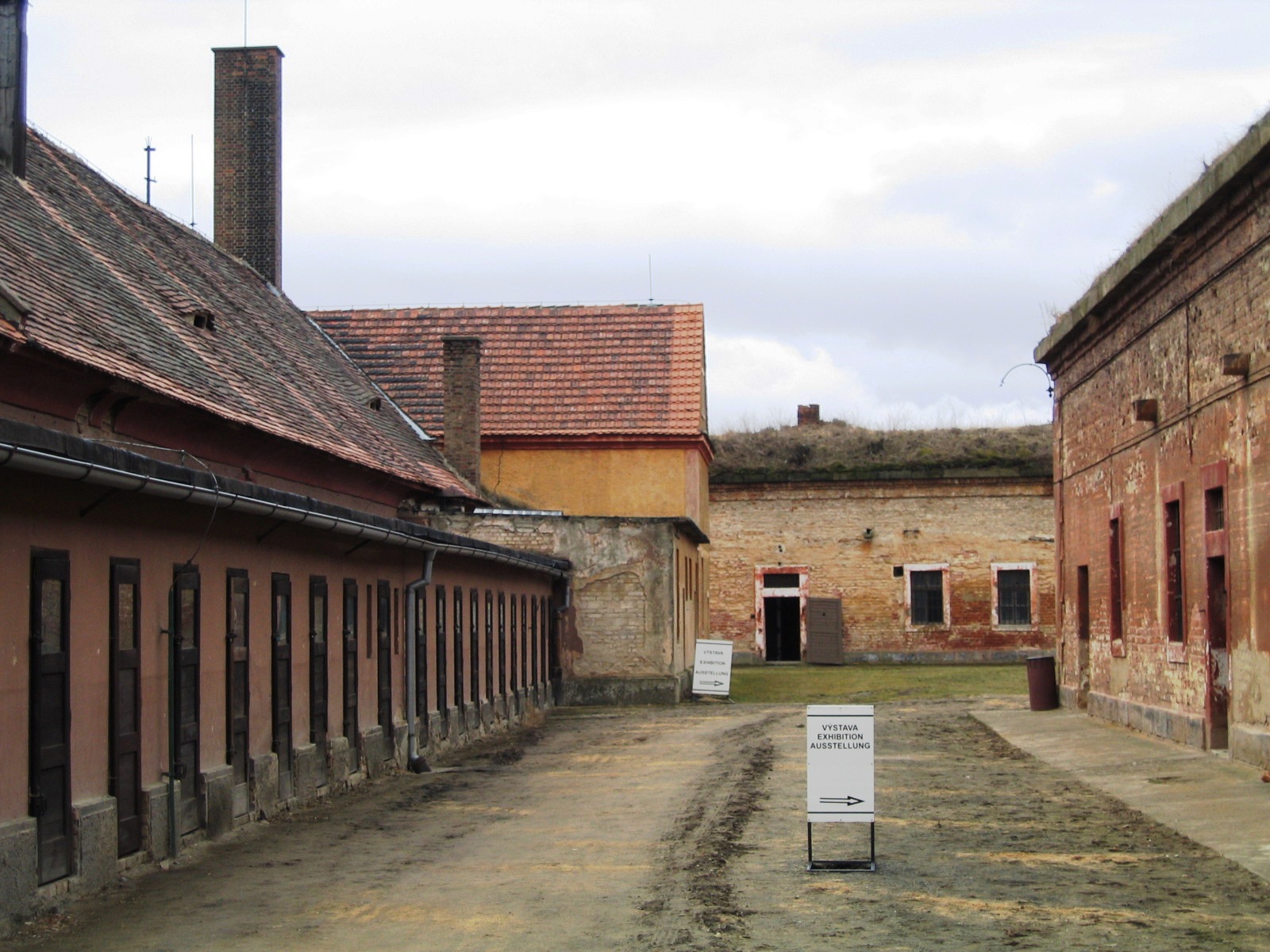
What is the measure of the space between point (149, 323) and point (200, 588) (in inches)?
267

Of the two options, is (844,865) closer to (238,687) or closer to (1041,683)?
(238,687)

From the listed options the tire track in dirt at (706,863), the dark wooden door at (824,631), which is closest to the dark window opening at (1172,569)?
the tire track in dirt at (706,863)

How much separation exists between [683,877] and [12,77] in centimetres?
1261

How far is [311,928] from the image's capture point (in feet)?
29.6

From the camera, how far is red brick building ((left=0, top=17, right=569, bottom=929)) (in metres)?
9.81

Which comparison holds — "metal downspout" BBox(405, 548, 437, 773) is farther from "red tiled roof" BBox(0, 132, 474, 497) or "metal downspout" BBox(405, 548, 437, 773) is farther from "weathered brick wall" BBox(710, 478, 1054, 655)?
"weathered brick wall" BBox(710, 478, 1054, 655)

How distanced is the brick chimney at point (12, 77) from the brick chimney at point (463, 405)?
14.8 meters

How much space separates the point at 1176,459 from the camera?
19.1 meters

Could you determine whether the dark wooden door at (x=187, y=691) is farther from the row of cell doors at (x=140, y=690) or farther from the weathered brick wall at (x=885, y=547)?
the weathered brick wall at (x=885, y=547)

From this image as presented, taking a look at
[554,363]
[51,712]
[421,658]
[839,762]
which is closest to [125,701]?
[51,712]

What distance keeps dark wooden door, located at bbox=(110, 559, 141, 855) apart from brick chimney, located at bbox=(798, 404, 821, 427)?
4319 cm

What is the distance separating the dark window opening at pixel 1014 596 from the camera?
46.6m

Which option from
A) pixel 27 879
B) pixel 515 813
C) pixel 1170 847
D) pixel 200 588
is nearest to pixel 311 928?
pixel 27 879

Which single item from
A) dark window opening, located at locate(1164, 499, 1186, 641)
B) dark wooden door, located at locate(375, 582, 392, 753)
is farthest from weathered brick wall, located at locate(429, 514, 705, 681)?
dark window opening, located at locate(1164, 499, 1186, 641)
